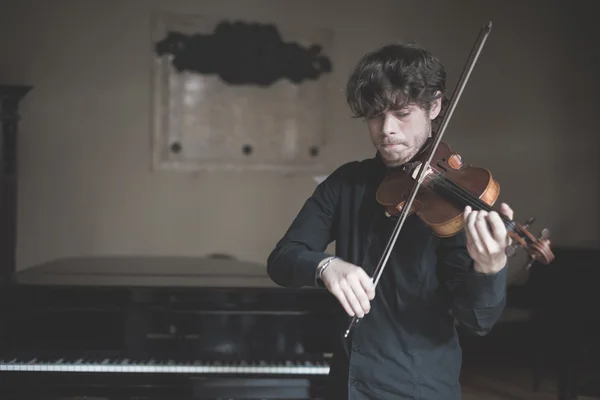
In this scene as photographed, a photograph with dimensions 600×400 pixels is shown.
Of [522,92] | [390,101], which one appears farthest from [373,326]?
[522,92]

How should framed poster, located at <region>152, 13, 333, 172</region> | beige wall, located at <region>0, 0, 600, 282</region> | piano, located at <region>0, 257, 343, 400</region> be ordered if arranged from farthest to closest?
framed poster, located at <region>152, 13, 333, 172</region> → beige wall, located at <region>0, 0, 600, 282</region> → piano, located at <region>0, 257, 343, 400</region>

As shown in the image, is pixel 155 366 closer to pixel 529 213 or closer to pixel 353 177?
pixel 353 177

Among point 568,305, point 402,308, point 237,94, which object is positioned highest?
point 237,94

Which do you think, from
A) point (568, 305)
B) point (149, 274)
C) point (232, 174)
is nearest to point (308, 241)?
point (149, 274)

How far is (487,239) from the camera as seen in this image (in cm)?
100

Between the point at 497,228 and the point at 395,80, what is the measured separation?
1.20 feet

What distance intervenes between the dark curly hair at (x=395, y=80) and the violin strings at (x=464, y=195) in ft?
0.47

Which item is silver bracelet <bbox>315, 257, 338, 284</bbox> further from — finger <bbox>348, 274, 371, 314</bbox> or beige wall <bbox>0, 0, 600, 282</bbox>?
beige wall <bbox>0, 0, 600, 282</bbox>

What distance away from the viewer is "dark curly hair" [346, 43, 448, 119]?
1175 mm

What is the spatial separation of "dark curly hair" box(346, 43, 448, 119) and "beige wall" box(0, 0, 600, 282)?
295 cm

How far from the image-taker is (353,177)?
4.32 feet

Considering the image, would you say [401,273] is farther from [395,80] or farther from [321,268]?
[395,80]

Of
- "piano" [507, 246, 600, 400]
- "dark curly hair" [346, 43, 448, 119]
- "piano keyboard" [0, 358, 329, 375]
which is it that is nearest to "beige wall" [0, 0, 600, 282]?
"piano" [507, 246, 600, 400]

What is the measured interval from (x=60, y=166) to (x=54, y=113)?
1.12 ft
